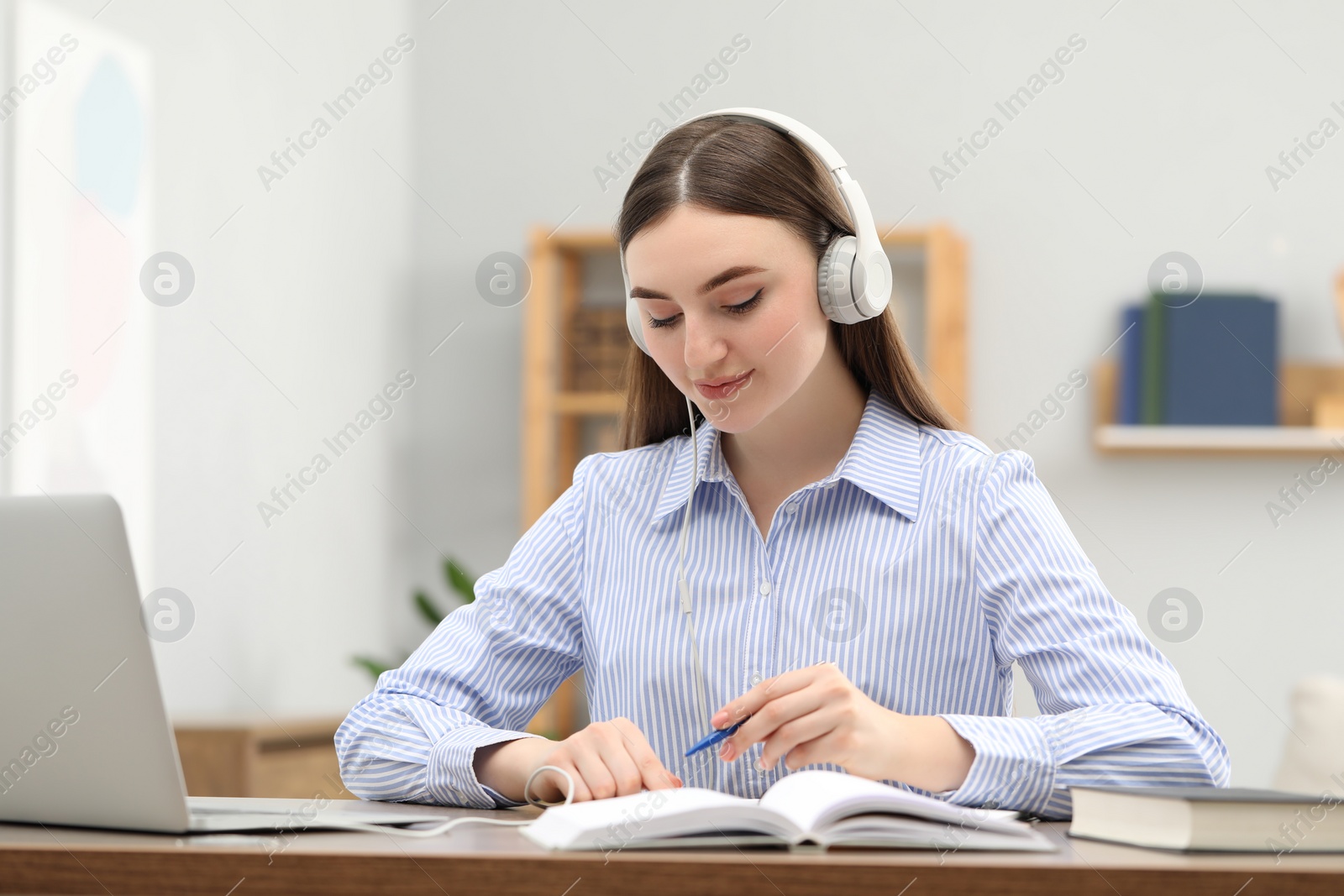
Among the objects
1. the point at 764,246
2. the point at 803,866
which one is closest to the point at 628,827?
the point at 803,866

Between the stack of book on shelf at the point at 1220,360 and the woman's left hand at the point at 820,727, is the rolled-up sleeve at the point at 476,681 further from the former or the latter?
A: the stack of book on shelf at the point at 1220,360

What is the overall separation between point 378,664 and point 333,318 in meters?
0.92

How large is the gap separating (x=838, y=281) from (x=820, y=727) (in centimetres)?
47

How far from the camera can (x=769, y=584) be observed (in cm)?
132

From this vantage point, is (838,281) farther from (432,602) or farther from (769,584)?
(432,602)

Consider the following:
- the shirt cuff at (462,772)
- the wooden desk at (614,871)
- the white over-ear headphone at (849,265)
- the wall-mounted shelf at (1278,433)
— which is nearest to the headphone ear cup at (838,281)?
the white over-ear headphone at (849,265)

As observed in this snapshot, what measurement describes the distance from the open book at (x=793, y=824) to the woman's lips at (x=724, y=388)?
487 millimetres

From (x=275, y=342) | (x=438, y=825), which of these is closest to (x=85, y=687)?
(x=438, y=825)

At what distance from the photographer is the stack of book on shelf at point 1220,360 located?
316cm

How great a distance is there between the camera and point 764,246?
122 cm

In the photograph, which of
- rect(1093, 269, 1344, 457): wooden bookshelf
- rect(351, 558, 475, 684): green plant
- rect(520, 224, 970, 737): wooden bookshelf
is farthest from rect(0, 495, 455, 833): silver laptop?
rect(1093, 269, 1344, 457): wooden bookshelf

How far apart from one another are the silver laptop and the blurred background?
1.92 m

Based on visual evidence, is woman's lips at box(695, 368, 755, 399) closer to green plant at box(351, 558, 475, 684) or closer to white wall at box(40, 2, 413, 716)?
white wall at box(40, 2, 413, 716)

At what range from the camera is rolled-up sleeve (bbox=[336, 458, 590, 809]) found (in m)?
1.16
